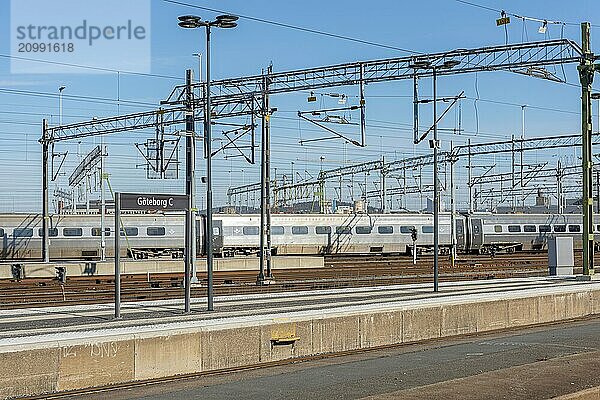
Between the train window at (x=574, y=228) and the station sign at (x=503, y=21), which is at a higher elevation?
the station sign at (x=503, y=21)

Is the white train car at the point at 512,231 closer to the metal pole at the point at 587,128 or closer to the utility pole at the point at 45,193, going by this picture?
the utility pole at the point at 45,193

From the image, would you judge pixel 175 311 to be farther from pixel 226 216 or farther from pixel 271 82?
pixel 226 216

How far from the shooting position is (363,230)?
67.2 metres

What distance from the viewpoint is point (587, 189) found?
30625mm

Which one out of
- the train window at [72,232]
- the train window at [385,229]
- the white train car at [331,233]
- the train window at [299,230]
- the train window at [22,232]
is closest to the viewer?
the train window at [22,232]

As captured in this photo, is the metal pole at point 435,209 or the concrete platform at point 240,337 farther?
the metal pole at point 435,209

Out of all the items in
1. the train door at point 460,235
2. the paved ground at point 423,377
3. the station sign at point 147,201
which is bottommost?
the paved ground at point 423,377

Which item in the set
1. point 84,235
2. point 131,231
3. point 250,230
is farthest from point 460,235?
point 84,235

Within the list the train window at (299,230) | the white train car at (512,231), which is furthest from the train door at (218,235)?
the white train car at (512,231)

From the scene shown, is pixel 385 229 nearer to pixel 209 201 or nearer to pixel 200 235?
pixel 200 235

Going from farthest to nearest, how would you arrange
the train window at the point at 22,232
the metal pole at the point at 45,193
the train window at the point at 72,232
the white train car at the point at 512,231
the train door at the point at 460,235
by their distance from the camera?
the white train car at the point at 512,231, the train door at the point at 460,235, the train window at the point at 72,232, the train window at the point at 22,232, the metal pole at the point at 45,193

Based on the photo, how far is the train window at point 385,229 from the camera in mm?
67688

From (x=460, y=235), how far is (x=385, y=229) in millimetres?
6135

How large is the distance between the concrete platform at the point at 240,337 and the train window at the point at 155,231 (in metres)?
35.9
